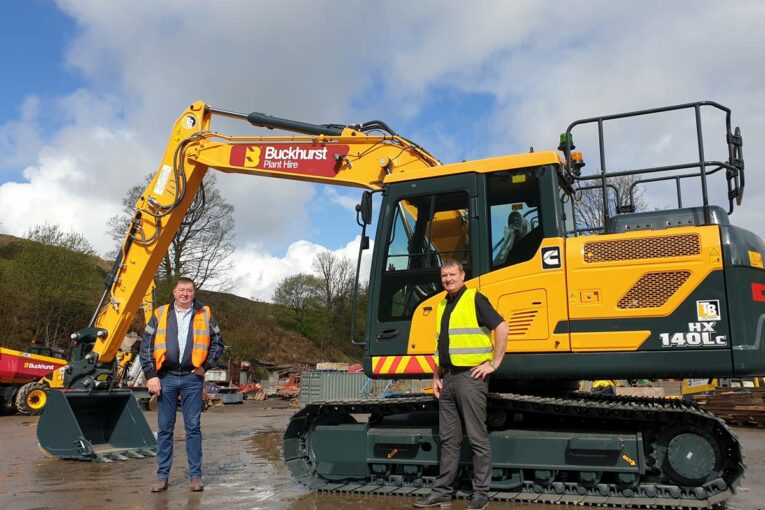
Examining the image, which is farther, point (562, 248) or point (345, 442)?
point (345, 442)

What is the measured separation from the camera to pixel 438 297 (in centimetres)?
540

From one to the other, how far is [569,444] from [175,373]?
136 inches

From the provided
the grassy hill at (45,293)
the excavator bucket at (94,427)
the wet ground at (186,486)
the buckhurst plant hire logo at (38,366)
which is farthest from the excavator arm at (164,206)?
the grassy hill at (45,293)

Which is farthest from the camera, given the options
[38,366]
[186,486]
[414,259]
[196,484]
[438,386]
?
[38,366]

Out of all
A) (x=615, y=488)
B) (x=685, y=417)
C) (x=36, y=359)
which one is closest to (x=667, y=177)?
(x=685, y=417)

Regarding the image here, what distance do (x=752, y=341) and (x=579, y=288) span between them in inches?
51.0

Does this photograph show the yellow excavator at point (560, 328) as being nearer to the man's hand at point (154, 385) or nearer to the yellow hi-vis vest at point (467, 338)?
the yellow hi-vis vest at point (467, 338)

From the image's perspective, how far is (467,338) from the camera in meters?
4.83

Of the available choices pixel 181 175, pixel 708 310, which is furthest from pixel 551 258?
pixel 181 175

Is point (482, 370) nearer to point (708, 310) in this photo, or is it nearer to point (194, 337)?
point (708, 310)

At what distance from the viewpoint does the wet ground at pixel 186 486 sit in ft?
16.6

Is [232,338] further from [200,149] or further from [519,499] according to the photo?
[519,499]

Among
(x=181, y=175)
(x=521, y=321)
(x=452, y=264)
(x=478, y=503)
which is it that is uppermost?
(x=181, y=175)

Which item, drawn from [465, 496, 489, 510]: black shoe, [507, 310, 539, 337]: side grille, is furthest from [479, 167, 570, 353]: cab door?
[465, 496, 489, 510]: black shoe
